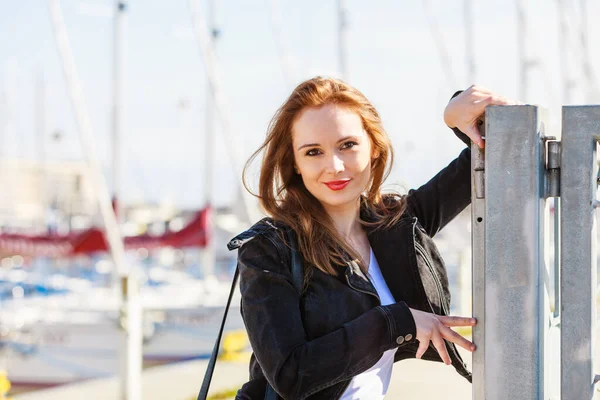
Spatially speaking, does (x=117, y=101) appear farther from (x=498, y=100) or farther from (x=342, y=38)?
(x=498, y=100)

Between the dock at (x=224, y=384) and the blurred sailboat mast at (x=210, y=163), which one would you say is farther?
the blurred sailboat mast at (x=210, y=163)

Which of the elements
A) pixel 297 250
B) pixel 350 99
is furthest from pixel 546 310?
pixel 350 99

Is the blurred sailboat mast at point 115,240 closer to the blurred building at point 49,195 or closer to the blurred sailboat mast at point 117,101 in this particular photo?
the blurred sailboat mast at point 117,101

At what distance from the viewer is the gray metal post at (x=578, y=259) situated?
1607 mm

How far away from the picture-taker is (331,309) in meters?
1.95

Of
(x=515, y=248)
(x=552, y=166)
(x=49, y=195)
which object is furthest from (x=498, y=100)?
(x=49, y=195)

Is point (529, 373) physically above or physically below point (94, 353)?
above

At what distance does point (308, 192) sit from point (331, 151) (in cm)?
19

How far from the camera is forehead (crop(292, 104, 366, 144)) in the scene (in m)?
2.08

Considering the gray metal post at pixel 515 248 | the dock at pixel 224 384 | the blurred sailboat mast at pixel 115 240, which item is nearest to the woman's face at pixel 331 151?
the gray metal post at pixel 515 248

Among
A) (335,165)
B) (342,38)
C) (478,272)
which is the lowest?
(478,272)

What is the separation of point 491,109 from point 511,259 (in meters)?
0.31

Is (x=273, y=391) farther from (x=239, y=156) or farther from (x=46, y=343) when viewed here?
(x=46, y=343)

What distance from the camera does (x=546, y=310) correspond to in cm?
173
